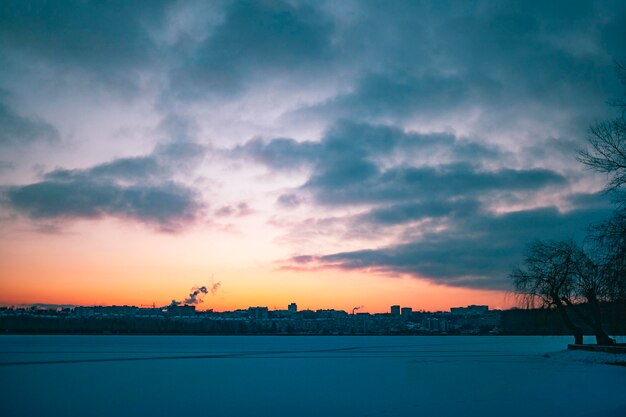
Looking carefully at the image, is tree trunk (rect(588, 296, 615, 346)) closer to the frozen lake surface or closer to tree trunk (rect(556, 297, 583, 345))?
tree trunk (rect(556, 297, 583, 345))

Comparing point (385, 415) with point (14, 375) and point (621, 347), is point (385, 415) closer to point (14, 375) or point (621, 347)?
point (14, 375)

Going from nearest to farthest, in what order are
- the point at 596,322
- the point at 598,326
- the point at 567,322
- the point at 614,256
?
the point at 614,256, the point at 598,326, the point at 596,322, the point at 567,322

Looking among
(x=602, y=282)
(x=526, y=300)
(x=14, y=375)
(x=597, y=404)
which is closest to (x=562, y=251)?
(x=526, y=300)

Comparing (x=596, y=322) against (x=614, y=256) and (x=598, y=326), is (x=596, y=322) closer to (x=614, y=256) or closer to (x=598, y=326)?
(x=598, y=326)

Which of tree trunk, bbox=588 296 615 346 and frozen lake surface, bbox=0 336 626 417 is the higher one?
tree trunk, bbox=588 296 615 346

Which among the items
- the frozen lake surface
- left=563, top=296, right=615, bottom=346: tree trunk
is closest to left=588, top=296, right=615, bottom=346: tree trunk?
left=563, top=296, right=615, bottom=346: tree trunk

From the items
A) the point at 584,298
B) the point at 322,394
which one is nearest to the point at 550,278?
the point at 584,298

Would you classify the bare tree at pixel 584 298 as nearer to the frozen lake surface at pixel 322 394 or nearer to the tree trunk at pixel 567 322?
the tree trunk at pixel 567 322

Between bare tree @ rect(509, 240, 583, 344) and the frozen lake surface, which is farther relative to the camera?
bare tree @ rect(509, 240, 583, 344)

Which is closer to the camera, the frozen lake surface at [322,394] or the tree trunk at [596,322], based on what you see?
the frozen lake surface at [322,394]

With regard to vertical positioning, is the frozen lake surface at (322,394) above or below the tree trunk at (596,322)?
below

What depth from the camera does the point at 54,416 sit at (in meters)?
19.6

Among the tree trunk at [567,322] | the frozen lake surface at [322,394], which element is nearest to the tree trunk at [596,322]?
the tree trunk at [567,322]

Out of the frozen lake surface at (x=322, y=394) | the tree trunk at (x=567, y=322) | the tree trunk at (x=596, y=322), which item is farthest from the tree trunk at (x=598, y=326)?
the frozen lake surface at (x=322, y=394)
